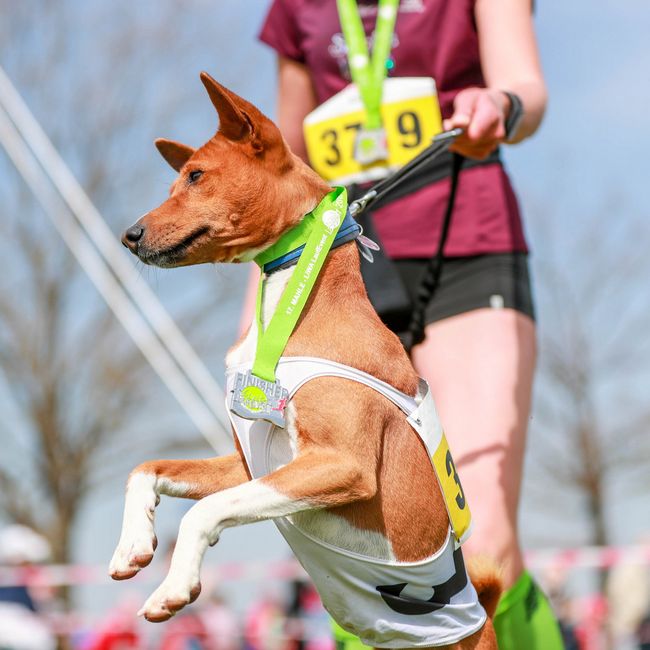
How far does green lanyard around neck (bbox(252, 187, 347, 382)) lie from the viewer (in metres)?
2.50

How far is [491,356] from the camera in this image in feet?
10.3

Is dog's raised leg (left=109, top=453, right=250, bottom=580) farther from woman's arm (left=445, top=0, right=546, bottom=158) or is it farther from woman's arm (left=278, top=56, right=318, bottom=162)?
woman's arm (left=278, top=56, right=318, bottom=162)

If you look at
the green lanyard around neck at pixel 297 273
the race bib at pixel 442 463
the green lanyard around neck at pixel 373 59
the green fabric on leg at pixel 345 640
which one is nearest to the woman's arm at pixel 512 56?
the green lanyard around neck at pixel 373 59

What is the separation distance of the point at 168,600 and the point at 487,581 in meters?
0.97

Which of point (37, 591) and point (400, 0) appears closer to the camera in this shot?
point (400, 0)

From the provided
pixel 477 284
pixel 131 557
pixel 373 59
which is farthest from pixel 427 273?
pixel 131 557

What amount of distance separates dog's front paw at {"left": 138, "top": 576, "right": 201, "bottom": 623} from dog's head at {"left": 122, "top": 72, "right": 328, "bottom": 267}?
0.74m

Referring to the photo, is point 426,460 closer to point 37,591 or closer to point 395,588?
point 395,588

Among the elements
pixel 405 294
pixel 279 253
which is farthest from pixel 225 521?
pixel 405 294

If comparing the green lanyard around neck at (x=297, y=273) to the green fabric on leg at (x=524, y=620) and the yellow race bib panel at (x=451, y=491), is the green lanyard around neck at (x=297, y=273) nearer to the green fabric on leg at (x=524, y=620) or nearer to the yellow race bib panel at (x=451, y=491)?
the yellow race bib panel at (x=451, y=491)

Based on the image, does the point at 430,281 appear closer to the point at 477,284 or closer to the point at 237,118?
the point at 477,284

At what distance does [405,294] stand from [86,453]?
51.5 feet

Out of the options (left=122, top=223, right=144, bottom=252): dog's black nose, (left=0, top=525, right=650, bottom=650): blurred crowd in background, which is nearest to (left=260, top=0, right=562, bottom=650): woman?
(left=122, top=223, right=144, bottom=252): dog's black nose

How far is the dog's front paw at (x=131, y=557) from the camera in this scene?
238 centimetres
